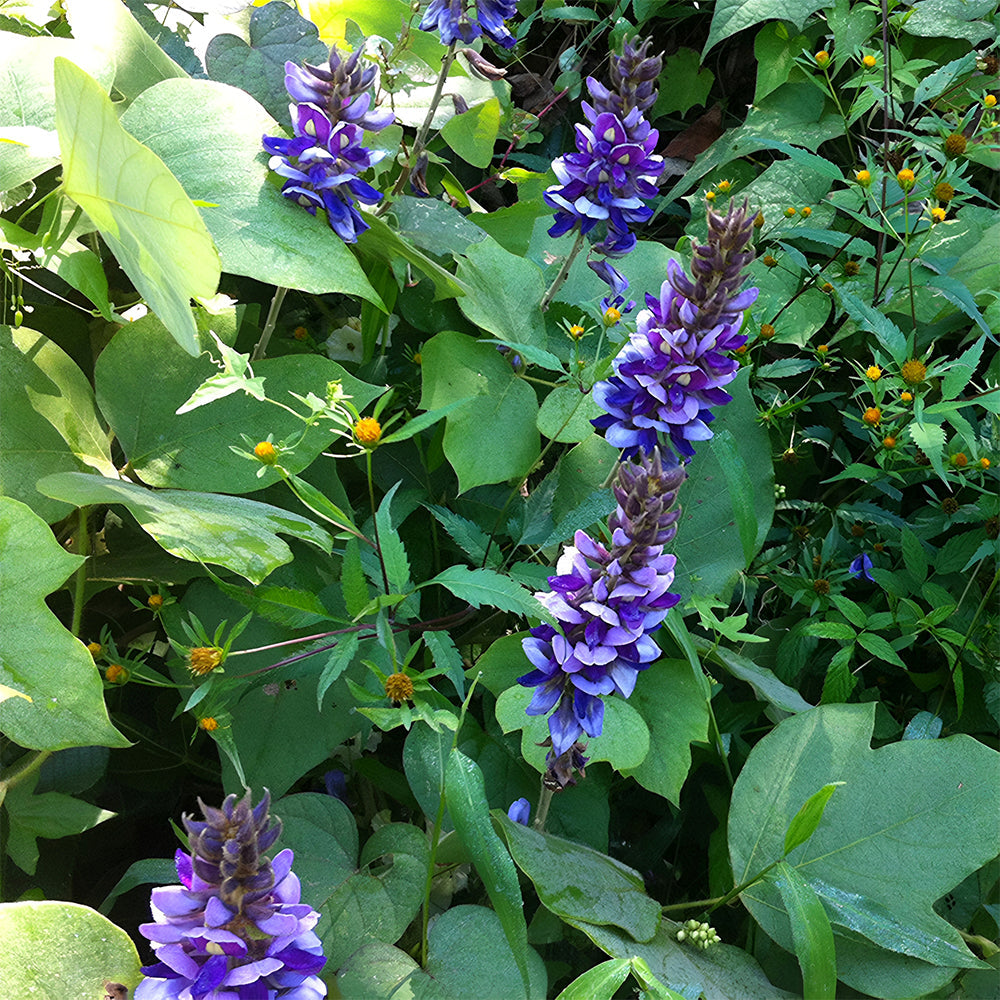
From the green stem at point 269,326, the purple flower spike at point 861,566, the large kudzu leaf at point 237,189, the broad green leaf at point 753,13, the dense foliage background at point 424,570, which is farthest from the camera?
the broad green leaf at point 753,13

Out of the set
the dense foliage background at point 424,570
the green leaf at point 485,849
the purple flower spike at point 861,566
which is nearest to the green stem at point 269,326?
the dense foliage background at point 424,570

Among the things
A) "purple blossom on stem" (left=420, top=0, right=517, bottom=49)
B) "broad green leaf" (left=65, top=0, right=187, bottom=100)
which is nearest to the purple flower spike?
"purple blossom on stem" (left=420, top=0, right=517, bottom=49)

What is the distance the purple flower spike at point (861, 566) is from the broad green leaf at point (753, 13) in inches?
37.3

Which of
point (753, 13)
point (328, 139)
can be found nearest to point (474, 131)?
point (328, 139)

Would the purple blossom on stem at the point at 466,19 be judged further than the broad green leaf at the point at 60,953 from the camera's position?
Yes

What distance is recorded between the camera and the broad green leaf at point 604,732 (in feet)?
2.96

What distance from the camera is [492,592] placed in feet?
2.70

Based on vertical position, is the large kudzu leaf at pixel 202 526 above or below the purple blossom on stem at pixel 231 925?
above

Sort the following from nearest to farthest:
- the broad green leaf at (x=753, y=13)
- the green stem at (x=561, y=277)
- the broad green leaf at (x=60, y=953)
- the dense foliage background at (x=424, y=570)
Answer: the broad green leaf at (x=60, y=953)
the dense foliage background at (x=424, y=570)
the green stem at (x=561, y=277)
the broad green leaf at (x=753, y=13)

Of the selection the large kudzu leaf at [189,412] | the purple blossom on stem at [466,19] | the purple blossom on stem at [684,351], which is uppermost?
the purple blossom on stem at [466,19]

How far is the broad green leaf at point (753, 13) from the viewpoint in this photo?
1.67m

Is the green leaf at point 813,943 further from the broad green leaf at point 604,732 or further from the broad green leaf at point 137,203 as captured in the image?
the broad green leaf at point 137,203

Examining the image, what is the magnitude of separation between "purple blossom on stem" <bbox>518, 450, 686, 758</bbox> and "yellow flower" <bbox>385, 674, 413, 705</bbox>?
12cm

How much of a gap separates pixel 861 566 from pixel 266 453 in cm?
86
